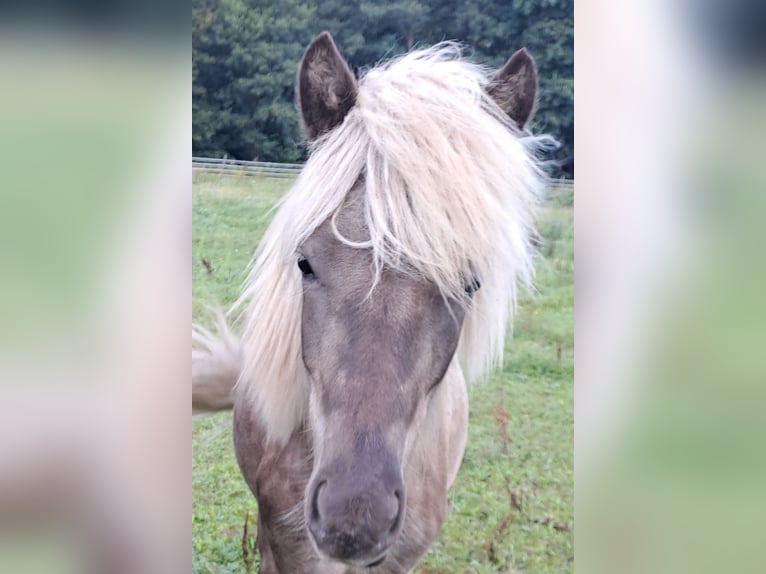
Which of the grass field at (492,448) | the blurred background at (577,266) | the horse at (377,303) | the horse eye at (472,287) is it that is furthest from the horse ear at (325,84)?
the horse eye at (472,287)

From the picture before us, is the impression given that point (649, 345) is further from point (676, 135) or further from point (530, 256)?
point (676, 135)

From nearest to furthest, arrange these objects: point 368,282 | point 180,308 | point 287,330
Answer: point 368,282
point 287,330
point 180,308

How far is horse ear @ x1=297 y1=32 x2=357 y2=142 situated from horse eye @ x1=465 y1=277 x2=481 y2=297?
44 cm

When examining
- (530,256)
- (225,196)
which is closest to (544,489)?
(530,256)

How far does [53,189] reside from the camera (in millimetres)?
1492

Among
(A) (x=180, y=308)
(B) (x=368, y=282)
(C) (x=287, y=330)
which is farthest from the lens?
(A) (x=180, y=308)

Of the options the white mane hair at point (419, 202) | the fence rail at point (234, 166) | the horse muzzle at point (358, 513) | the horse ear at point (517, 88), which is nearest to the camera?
the horse muzzle at point (358, 513)

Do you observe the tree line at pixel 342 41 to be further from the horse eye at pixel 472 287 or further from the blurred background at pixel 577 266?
the horse eye at pixel 472 287

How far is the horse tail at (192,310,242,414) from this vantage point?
163 centimetres

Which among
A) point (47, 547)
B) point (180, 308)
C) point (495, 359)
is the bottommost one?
point (47, 547)

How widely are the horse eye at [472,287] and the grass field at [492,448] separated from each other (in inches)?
11.1

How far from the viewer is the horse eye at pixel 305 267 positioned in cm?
134

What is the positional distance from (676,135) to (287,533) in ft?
4.26

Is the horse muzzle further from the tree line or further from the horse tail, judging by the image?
the tree line
